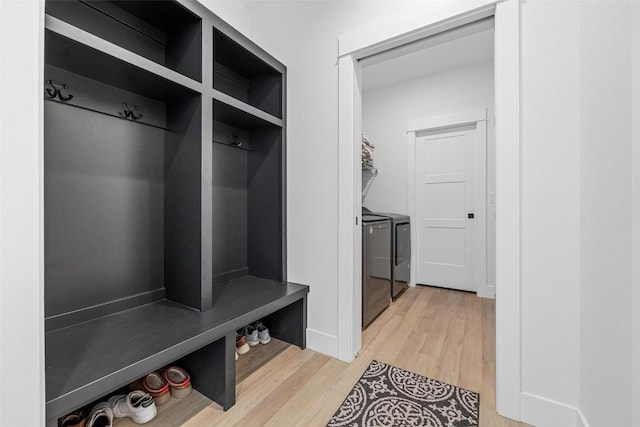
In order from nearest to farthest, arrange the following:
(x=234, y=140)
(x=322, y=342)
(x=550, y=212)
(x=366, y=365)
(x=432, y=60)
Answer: (x=550, y=212), (x=366, y=365), (x=322, y=342), (x=234, y=140), (x=432, y=60)

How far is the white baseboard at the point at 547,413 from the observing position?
1235 mm

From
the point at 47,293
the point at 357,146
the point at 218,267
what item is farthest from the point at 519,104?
the point at 47,293

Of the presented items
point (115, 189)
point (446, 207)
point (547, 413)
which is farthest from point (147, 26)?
point (446, 207)

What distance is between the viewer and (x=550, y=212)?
126 cm

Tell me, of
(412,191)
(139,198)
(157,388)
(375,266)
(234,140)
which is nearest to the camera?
(157,388)

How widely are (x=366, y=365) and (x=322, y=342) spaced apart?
1.07ft

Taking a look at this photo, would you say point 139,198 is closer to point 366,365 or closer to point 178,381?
point 178,381

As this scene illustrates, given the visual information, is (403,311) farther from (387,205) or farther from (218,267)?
(218,267)

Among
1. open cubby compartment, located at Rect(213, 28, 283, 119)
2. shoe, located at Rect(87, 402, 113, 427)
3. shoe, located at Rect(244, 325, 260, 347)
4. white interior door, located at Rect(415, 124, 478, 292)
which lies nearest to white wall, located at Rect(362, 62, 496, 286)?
white interior door, located at Rect(415, 124, 478, 292)

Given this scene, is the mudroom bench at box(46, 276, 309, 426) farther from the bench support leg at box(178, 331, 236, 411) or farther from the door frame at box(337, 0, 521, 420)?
the door frame at box(337, 0, 521, 420)

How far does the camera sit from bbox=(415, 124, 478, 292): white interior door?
11.0 ft

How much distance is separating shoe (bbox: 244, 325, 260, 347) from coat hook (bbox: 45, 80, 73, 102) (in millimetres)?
1696

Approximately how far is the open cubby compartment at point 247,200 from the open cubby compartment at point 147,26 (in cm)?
43

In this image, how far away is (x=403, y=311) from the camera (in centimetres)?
275
